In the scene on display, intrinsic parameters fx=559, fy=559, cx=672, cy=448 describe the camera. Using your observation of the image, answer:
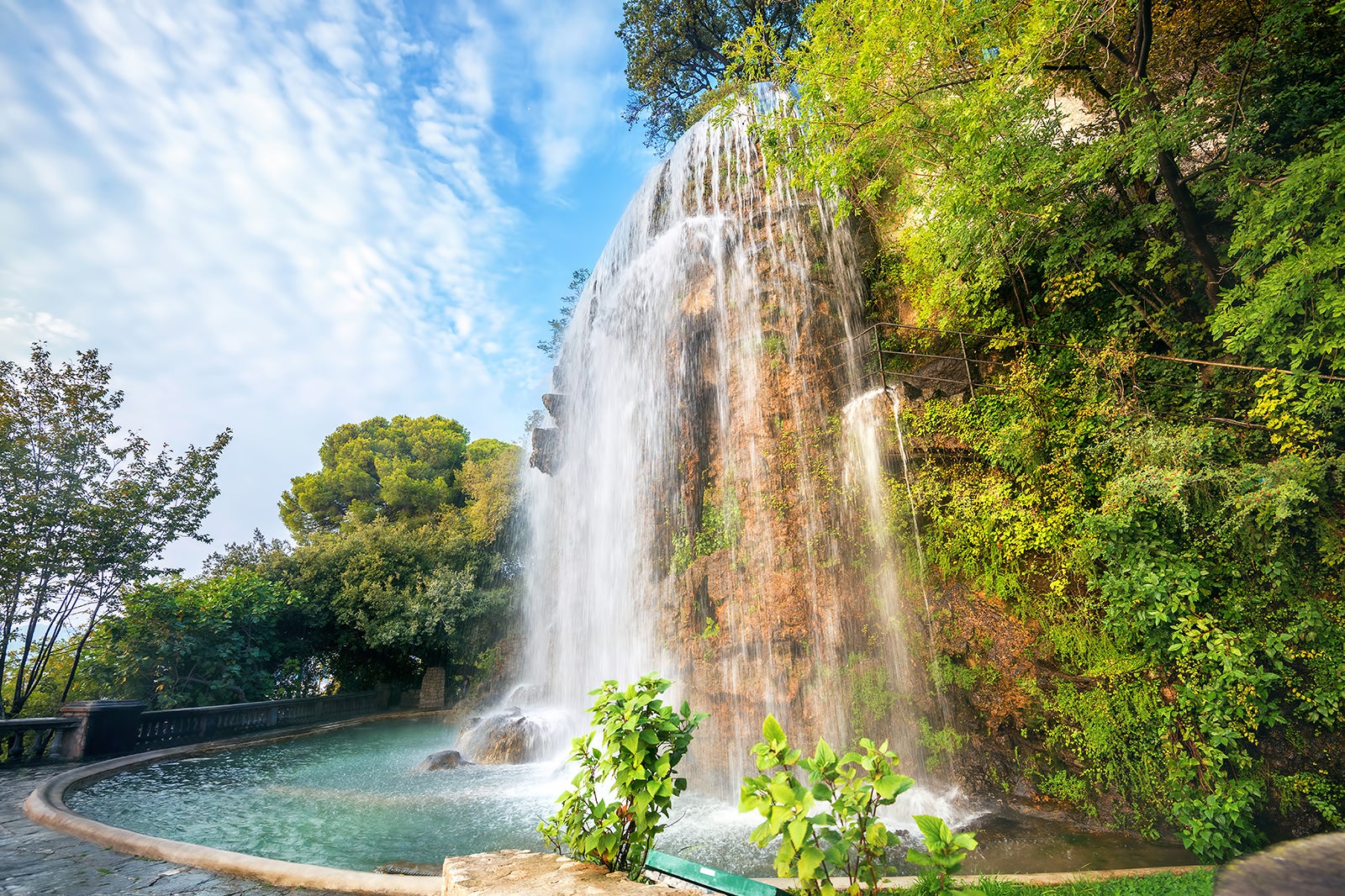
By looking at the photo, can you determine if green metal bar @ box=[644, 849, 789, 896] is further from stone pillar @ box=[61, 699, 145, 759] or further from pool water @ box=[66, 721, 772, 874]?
stone pillar @ box=[61, 699, 145, 759]

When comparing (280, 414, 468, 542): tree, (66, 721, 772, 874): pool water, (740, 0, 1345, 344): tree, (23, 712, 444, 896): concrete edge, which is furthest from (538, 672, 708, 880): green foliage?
(280, 414, 468, 542): tree

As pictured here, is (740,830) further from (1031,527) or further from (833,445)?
(833,445)

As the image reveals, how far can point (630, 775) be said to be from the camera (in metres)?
2.68

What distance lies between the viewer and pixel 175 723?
9.91 m

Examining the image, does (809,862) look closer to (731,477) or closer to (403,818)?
(403,818)

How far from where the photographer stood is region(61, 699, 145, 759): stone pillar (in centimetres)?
844

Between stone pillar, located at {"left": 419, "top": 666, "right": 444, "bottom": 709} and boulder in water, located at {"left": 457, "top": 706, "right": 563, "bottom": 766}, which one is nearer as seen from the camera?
boulder in water, located at {"left": 457, "top": 706, "right": 563, "bottom": 766}

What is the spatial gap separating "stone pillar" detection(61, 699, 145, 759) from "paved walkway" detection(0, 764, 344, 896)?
430 cm

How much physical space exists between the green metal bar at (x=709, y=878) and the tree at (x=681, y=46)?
15.6 metres

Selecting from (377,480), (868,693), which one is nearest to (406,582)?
(377,480)

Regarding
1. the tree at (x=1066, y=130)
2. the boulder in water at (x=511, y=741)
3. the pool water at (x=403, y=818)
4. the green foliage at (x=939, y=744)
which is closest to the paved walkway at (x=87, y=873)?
the pool water at (x=403, y=818)

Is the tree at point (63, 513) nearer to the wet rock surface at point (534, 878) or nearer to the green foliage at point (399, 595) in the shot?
the green foliage at point (399, 595)

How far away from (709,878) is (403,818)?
5.36 metres

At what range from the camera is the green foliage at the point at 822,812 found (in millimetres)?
2010
